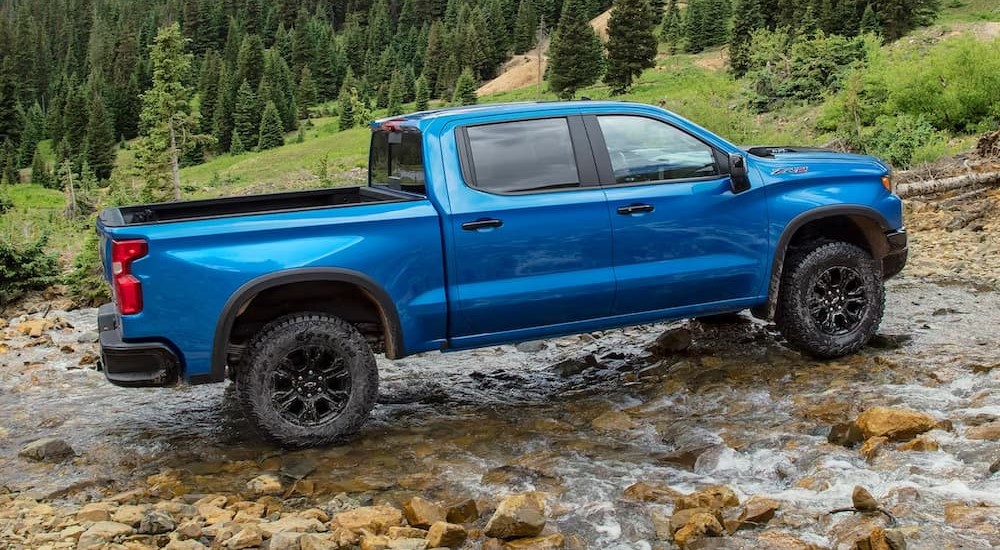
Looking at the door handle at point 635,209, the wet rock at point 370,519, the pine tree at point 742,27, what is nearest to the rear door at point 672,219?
the door handle at point 635,209

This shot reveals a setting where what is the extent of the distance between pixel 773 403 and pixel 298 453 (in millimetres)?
3233

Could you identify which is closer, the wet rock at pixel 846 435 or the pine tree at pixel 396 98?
the wet rock at pixel 846 435

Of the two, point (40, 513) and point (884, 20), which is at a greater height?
point (884, 20)

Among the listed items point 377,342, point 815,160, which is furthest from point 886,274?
point 377,342

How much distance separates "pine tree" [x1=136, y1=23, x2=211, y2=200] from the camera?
37.3 m

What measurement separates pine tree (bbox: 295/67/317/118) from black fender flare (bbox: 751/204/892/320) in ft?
379

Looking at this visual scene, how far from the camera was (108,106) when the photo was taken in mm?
120562

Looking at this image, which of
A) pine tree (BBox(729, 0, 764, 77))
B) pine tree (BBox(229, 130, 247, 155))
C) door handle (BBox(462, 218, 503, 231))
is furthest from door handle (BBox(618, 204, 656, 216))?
pine tree (BBox(229, 130, 247, 155))

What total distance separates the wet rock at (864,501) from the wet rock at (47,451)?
465 cm

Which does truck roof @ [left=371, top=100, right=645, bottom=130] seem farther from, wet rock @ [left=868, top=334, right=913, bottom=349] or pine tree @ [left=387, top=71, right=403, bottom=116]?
pine tree @ [left=387, top=71, right=403, bottom=116]

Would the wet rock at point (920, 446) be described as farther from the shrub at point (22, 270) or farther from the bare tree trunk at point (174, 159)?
the bare tree trunk at point (174, 159)

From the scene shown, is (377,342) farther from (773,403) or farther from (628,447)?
(773,403)

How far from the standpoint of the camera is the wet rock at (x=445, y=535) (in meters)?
4.10

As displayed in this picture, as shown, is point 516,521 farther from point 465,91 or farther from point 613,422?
point 465,91
